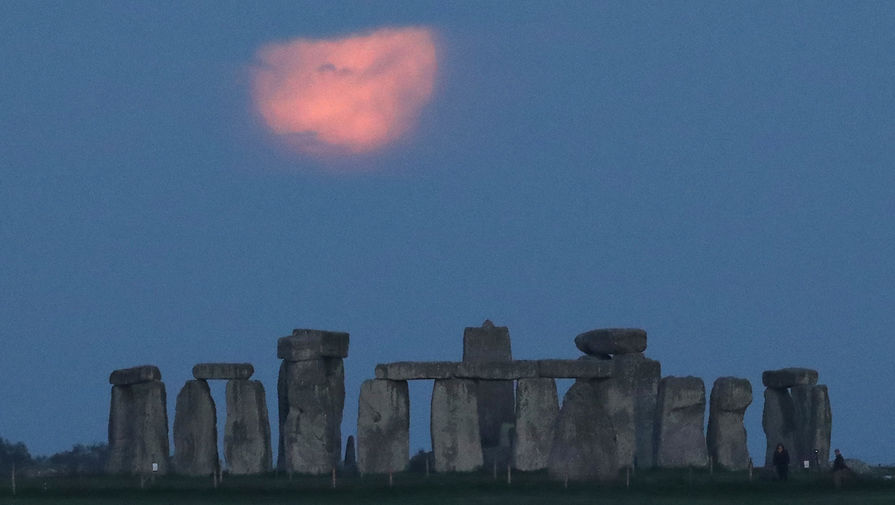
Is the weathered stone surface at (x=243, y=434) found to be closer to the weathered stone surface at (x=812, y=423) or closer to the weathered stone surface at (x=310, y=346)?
the weathered stone surface at (x=310, y=346)

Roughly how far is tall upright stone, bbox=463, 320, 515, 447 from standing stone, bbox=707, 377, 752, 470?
5.16 metres

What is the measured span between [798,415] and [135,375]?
14.5 m

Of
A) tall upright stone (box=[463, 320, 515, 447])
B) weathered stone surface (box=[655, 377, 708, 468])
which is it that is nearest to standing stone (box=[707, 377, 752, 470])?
weathered stone surface (box=[655, 377, 708, 468])

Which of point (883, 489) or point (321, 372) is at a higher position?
point (321, 372)

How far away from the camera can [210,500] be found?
102 feet

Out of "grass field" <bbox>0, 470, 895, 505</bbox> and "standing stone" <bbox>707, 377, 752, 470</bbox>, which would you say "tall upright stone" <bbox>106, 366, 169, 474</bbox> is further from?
"standing stone" <bbox>707, 377, 752, 470</bbox>

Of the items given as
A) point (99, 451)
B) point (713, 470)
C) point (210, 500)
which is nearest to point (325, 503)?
point (210, 500)

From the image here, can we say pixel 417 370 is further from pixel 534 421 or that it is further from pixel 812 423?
pixel 812 423

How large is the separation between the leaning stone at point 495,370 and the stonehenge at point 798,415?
5.85m

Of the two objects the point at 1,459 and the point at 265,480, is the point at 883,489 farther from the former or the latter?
the point at 1,459

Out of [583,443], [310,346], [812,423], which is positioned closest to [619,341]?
[812,423]

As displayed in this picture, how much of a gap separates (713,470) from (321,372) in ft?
27.9

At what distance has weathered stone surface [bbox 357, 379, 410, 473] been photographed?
37.9 m

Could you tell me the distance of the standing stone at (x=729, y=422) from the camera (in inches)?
1548
